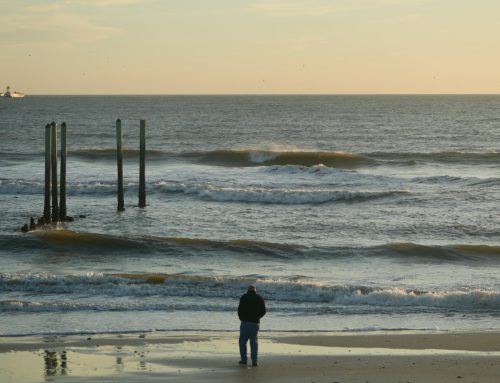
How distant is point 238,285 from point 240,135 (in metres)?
60.2

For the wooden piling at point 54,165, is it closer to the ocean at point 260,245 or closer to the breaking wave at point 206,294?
the ocean at point 260,245

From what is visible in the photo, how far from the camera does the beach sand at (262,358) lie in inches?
537

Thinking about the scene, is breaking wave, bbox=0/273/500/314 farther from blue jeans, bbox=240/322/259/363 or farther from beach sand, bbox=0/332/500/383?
blue jeans, bbox=240/322/259/363

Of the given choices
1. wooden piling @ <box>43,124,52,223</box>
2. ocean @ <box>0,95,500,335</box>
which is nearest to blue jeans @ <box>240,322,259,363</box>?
ocean @ <box>0,95,500,335</box>

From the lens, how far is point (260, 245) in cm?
2684

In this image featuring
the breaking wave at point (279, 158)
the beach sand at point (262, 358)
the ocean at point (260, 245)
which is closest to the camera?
the beach sand at point (262, 358)

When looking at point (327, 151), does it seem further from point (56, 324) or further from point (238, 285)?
point (56, 324)

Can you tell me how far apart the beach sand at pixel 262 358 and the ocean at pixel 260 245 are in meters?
0.99

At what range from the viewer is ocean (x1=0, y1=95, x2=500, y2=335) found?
62.2ft

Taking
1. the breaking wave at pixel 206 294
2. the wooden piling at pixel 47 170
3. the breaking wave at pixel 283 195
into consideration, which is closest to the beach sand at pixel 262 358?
the breaking wave at pixel 206 294

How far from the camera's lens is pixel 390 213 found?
34344 mm

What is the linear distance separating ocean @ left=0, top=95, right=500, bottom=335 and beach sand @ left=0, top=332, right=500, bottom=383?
38.8 inches

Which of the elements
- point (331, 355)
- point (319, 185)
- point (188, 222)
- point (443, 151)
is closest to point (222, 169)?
point (319, 185)

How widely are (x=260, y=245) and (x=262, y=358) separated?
1205 cm
